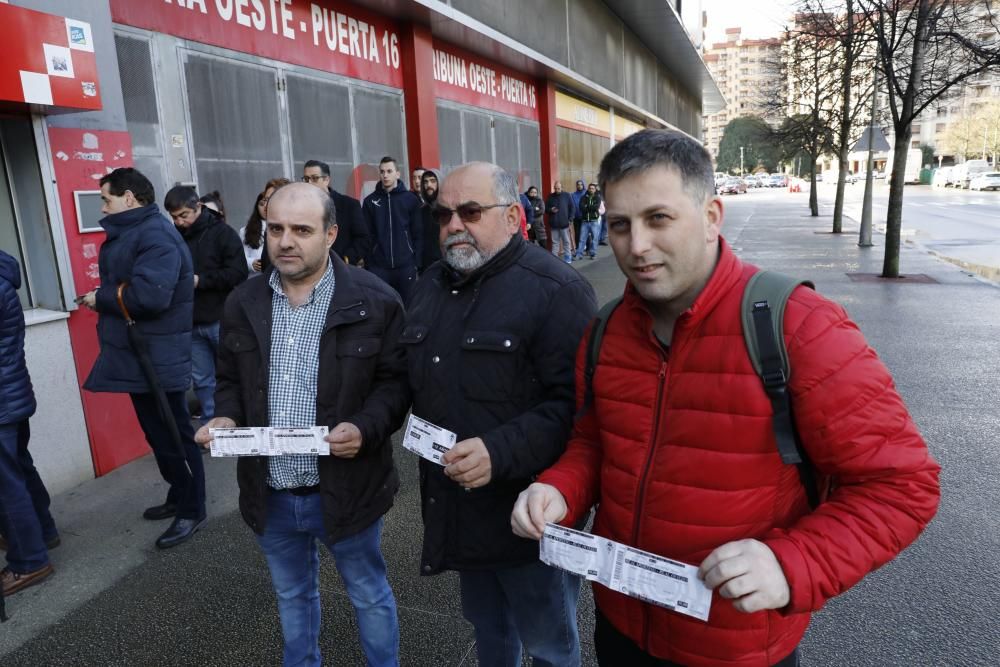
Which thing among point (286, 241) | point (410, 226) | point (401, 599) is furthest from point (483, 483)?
point (410, 226)

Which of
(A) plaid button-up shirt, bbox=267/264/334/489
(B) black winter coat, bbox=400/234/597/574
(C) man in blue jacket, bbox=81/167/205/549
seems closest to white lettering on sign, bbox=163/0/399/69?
(C) man in blue jacket, bbox=81/167/205/549

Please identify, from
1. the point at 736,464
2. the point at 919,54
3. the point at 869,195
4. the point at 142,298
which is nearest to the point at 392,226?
the point at 142,298

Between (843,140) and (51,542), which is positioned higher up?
(843,140)

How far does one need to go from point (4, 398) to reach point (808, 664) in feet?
12.5

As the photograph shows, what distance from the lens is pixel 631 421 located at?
5.49ft

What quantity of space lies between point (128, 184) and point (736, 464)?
→ 145 inches

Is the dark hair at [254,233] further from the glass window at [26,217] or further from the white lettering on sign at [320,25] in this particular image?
the white lettering on sign at [320,25]

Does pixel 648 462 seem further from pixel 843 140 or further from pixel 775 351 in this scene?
pixel 843 140

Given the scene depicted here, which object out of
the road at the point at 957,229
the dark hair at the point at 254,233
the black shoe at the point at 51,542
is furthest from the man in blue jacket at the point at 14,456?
the road at the point at 957,229

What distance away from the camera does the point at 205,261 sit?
213 inches

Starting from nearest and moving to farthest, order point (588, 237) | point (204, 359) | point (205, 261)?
point (205, 261), point (204, 359), point (588, 237)

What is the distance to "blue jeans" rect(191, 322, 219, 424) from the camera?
566 cm

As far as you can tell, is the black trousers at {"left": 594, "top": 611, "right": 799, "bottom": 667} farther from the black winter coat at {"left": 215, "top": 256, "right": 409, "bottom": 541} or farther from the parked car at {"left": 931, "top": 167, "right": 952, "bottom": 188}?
the parked car at {"left": 931, "top": 167, "right": 952, "bottom": 188}

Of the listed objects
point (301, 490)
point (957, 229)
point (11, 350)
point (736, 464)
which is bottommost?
point (957, 229)
